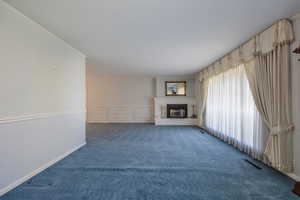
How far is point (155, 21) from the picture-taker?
94.8 inches

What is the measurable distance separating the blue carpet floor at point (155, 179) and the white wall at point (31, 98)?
0.91ft

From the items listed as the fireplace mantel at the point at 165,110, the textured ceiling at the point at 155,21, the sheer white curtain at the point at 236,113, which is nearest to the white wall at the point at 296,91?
the textured ceiling at the point at 155,21

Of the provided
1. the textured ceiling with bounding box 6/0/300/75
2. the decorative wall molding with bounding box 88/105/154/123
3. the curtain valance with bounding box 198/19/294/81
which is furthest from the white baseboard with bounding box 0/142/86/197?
the decorative wall molding with bounding box 88/105/154/123

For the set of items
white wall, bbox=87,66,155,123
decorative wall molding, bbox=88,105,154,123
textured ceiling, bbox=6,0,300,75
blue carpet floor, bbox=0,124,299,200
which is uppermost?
textured ceiling, bbox=6,0,300,75

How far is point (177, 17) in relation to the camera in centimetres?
229

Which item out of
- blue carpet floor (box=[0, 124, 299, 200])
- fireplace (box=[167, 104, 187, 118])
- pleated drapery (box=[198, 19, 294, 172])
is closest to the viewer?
blue carpet floor (box=[0, 124, 299, 200])

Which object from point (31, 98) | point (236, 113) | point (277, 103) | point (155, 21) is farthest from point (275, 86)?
point (31, 98)

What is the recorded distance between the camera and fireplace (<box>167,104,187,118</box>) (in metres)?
7.79

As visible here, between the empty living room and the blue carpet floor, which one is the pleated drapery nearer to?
the empty living room

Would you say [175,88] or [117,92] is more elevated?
[175,88]

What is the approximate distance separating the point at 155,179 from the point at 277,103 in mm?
2172

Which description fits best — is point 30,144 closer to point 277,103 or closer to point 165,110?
point 277,103

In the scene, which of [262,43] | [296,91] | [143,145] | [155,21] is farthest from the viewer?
[143,145]

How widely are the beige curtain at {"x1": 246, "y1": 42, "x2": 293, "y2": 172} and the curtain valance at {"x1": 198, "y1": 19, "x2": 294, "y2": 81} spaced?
0.27ft
